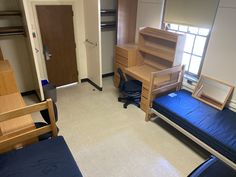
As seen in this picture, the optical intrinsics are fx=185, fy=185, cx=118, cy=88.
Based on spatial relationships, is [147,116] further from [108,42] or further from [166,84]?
[108,42]

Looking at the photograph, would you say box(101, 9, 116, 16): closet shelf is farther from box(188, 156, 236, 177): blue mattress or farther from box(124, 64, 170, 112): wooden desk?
box(188, 156, 236, 177): blue mattress

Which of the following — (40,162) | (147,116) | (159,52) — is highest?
(159,52)

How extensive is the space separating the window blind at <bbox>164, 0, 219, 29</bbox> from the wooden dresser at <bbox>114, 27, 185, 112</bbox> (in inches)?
12.2

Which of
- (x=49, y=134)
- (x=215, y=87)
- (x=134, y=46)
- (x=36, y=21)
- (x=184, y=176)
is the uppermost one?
(x=36, y=21)

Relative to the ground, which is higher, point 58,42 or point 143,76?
point 58,42

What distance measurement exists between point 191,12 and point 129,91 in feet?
5.60

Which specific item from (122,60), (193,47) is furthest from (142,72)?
(193,47)

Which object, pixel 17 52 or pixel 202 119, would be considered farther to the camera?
pixel 17 52

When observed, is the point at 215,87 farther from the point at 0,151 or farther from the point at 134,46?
the point at 0,151

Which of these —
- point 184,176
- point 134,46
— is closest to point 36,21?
point 134,46

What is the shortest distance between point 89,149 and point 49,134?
0.66 metres

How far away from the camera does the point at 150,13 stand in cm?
384

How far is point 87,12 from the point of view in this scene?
3896 mm

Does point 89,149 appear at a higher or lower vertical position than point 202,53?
lower
